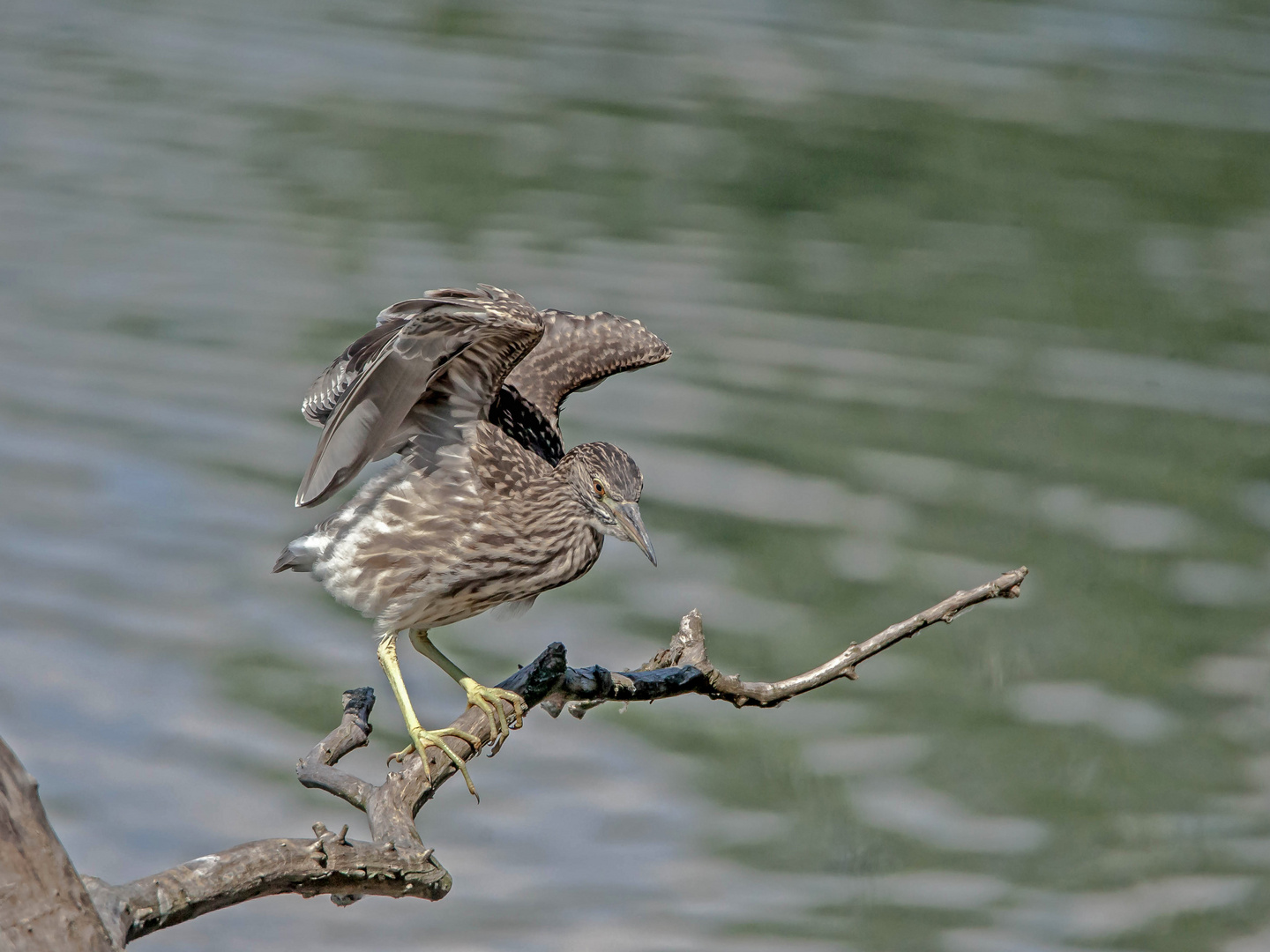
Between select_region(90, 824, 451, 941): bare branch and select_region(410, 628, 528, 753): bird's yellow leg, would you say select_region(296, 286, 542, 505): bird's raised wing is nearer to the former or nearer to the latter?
select_region(410, 628, 528, 753): bird's yellow leg

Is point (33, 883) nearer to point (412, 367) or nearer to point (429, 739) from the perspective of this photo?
point (429, 739)

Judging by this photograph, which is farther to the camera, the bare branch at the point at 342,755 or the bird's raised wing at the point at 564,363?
the bird's raised wing at the point at 564,363

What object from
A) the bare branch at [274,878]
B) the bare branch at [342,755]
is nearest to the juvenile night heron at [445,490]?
the bare branch at [342,755]

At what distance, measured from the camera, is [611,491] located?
17.0ft

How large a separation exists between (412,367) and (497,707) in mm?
1056

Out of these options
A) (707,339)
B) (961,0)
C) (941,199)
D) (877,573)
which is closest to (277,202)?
(707,339)

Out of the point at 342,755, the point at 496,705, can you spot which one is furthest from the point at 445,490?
the point at 342,755

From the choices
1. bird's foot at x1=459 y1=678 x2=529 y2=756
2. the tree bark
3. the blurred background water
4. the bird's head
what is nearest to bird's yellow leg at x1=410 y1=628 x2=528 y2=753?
bird's foot at x1=459 y1=678 x2=529 y2=756

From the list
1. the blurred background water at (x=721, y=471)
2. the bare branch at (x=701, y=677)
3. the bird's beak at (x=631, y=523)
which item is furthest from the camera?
the blurred background water at (x=721, y=471)

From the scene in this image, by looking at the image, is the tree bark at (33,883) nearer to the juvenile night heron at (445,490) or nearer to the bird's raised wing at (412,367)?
the juvenile night heron at (445,490)

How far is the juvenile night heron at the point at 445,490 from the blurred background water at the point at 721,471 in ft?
10.8

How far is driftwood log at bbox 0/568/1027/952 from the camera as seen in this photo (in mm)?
2863

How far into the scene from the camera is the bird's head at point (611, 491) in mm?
5184

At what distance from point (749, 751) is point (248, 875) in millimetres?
6173
